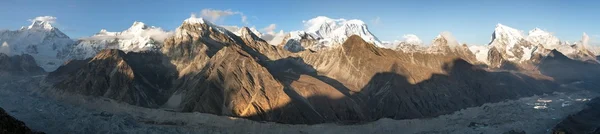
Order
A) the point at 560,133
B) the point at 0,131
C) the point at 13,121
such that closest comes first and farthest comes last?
the point at 0,131 < the point at 13,121 < the point at 560,133

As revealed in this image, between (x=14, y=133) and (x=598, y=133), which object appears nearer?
(x=14, y=133)

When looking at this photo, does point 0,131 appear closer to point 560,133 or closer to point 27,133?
point 27,133

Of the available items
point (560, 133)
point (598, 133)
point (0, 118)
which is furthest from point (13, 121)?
point (598, 133)

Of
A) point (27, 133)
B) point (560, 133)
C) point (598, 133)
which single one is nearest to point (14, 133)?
point (27, 133)

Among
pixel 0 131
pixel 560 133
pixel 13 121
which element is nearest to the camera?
pixel 0 131

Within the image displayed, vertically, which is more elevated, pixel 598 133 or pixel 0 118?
pixel 0 118

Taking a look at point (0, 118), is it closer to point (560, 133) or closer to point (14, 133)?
point (14, 133)

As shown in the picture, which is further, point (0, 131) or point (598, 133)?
point (598, 133)

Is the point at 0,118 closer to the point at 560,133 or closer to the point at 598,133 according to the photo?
the point at 560,133

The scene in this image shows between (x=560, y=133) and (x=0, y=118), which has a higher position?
(x=0, y=118)
